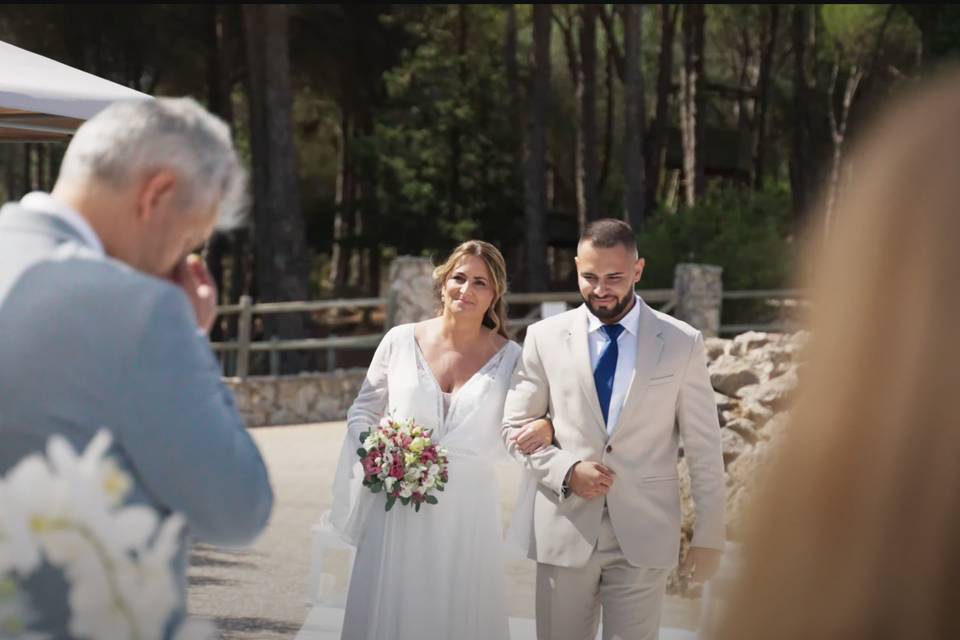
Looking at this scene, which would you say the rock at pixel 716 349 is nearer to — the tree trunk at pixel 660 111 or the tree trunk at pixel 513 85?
the tree trunk at pixel 513 85

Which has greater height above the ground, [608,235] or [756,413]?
[608,235]

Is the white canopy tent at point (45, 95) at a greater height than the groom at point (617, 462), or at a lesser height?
greater

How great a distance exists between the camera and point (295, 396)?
62.1ft

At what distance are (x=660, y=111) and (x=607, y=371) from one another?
3272cm

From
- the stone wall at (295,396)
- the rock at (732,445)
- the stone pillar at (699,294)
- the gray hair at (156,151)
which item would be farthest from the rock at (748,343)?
the stone pillar at (699,294)

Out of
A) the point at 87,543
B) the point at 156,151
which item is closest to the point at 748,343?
the point at 156,151

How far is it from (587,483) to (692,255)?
20.5 metres

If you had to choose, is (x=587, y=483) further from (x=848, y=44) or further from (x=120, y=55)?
(x=848, y=44)

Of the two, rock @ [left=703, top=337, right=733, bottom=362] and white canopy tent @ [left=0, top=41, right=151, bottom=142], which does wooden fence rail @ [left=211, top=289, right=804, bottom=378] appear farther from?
white canopy tent @ [left=0, top=41, right=151, bottom=142]

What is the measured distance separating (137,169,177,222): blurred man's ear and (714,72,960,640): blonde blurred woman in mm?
1519

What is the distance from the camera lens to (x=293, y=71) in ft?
107

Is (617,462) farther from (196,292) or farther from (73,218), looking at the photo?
(73,218)

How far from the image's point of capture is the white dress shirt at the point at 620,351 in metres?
5.39

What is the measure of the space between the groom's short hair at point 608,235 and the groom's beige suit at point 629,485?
30 centimetres
